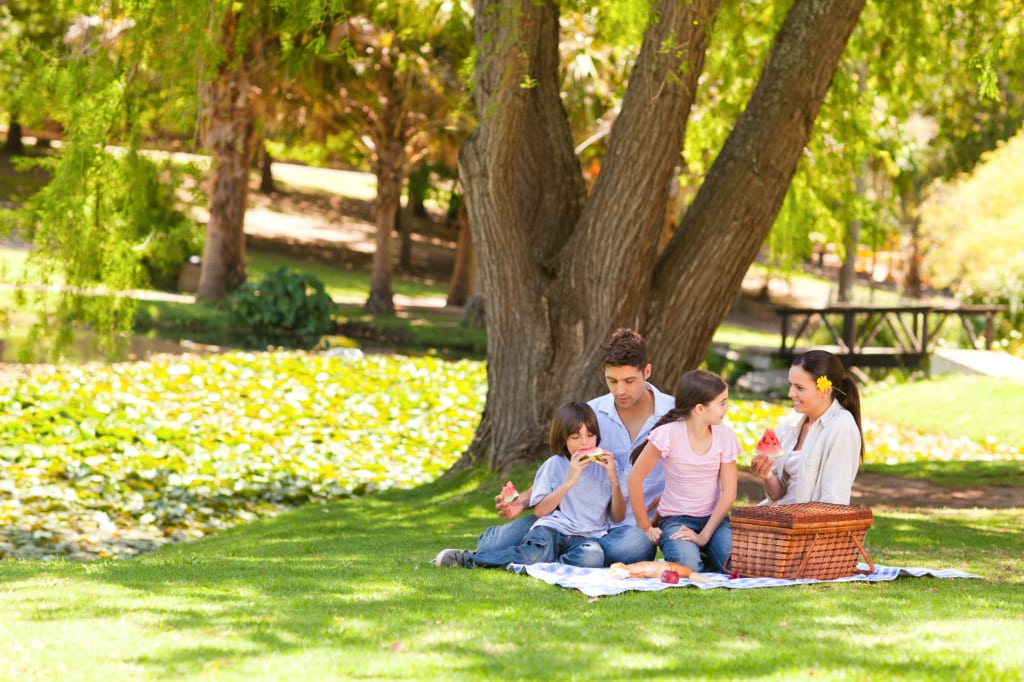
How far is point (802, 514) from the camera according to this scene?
638 cm

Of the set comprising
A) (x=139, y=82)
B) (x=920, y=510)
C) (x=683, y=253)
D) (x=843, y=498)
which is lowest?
(x=920, y=510)

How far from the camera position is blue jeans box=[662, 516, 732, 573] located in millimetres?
6754

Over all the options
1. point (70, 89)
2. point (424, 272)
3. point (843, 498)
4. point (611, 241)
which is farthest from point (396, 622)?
point (424, 272)

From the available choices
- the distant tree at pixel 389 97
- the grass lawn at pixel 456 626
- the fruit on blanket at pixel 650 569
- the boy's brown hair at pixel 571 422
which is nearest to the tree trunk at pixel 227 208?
the distant tree at pixel 389 97

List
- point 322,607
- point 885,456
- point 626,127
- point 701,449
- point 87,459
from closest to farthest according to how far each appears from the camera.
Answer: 1. point 322,607
2. point 701,449
3. point 626,127
4. point 87,459
5. point 885,456

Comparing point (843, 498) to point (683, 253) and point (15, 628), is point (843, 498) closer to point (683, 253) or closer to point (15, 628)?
point (15, 628)

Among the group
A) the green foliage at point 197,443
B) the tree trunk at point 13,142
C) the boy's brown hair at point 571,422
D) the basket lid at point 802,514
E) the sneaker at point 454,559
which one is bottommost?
the green foliage at point 197,443

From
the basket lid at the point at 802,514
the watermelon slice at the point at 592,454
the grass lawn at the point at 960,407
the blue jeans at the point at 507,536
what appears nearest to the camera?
the basket lid at the point at 802,514

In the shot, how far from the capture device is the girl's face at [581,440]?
6629 mm

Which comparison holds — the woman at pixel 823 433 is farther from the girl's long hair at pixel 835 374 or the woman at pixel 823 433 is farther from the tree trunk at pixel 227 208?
the tree trunk at pixel 227 208

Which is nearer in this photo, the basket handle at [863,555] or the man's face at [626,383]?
the basket handle at [863,555]

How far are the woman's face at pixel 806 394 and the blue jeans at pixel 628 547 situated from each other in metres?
1.08

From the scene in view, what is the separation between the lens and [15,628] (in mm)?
5004

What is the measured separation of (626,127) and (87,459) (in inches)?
246
